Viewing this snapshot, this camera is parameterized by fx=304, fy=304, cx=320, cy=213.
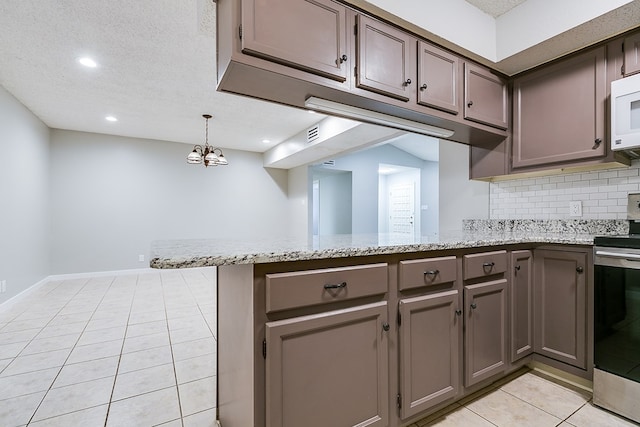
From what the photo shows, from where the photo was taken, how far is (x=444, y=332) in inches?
60.2

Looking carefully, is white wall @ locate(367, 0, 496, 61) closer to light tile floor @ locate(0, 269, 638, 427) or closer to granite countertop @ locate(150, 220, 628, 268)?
granite countertop @ locate(150, 220, 628, 268)

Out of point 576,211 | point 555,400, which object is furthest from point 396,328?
point 576,211

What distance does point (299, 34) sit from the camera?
1.45 meters

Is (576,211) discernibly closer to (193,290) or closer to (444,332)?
(444,332)

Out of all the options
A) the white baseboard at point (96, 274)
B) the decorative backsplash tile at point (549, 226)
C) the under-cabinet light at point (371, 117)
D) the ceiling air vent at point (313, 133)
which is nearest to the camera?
the under-cabinet light at point (371, 117)

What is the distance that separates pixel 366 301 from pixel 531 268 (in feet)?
4.53

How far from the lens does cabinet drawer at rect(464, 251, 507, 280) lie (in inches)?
64.0

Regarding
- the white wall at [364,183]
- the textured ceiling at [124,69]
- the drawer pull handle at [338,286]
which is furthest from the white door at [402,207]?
the drawer pull handle at [338,286]

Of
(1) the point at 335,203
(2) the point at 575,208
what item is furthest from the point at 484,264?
(1) the point at 335,203

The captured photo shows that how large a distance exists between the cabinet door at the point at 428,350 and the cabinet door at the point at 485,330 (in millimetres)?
98

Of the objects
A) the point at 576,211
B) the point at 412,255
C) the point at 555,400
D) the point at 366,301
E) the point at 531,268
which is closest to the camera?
the point at 366,301

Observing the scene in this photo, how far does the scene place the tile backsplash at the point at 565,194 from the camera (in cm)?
207

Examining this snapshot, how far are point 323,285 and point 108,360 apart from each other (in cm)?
213

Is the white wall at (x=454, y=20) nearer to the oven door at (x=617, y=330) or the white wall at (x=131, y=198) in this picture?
the oven door at (x=617, y=330)
